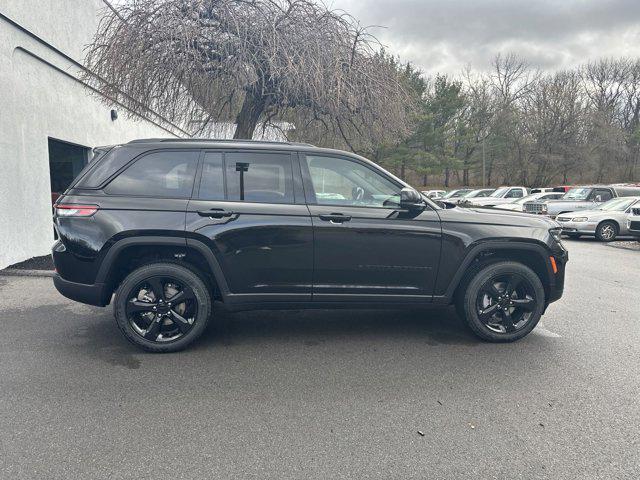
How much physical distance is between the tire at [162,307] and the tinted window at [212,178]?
0.72 meters

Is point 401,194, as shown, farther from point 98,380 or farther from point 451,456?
point 98,380

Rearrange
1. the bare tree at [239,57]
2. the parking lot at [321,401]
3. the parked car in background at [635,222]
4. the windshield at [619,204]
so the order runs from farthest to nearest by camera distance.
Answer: the windshield at [619,204] < the parked car in background at [635,222] < the bare tree at [239,57] < the parking lot at [321,401]

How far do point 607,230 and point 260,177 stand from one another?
1365 centimetres

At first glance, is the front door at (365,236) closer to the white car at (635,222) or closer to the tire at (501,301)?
the tire at (501,301)

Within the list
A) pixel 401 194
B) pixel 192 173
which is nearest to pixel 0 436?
pixel 192 173

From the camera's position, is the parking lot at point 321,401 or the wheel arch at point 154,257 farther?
the wheel arch at point 154,257

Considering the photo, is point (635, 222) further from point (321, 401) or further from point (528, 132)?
point (528, 132)

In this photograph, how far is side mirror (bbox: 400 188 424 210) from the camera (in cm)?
364

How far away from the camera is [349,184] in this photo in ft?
12.8

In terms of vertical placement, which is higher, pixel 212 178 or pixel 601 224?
pixel 212 178

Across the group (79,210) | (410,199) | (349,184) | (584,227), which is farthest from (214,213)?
(584,227)

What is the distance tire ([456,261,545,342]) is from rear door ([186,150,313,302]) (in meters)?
1.64

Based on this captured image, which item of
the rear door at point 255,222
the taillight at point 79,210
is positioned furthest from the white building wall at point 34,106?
the rear door at point 255,222

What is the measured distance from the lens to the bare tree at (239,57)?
8.01 metres
